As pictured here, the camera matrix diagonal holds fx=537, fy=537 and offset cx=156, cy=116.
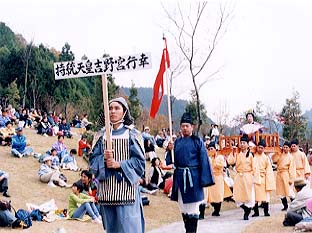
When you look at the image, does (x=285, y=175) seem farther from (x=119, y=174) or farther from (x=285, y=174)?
(x=119, y=174)

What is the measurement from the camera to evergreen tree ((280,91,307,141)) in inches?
1206

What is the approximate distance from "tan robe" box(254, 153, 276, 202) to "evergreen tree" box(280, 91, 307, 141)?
19707 mm

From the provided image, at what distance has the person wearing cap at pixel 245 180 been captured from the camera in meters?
11.0

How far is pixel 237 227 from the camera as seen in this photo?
9461 mm

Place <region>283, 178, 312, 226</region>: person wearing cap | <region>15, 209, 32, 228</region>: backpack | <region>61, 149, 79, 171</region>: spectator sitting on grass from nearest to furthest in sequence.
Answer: <region>283, 178, 312, 226</region>: person wearing cap
<region>15, 209, 32, 228</region>: backpack
<region>61, 149, 79, 171</region>: spectator sitting on grass

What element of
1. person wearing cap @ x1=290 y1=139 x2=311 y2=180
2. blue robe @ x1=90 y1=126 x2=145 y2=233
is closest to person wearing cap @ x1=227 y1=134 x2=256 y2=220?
person wearing cap @ x1=290 y1=139 x2=311 y2=180

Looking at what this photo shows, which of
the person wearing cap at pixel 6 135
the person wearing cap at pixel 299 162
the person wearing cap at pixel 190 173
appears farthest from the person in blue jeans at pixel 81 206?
the person wearing cap at pixel 6 135

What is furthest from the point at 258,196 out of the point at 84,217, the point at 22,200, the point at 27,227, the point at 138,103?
the point at 138,103

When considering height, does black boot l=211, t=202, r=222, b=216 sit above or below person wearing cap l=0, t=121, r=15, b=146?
below

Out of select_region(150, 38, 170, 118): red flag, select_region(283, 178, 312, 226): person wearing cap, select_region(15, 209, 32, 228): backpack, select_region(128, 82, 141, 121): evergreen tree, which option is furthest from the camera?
select_region(128, 82, 141, 121): evergreen tree

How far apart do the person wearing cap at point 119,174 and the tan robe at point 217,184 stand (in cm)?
713

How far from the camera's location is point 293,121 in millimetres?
30656

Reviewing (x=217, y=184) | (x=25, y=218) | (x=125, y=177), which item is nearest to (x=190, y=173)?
(x=125, y=177)

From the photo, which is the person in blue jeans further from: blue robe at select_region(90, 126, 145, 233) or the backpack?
blue robe at select_region(90, 126, 145, 233)
